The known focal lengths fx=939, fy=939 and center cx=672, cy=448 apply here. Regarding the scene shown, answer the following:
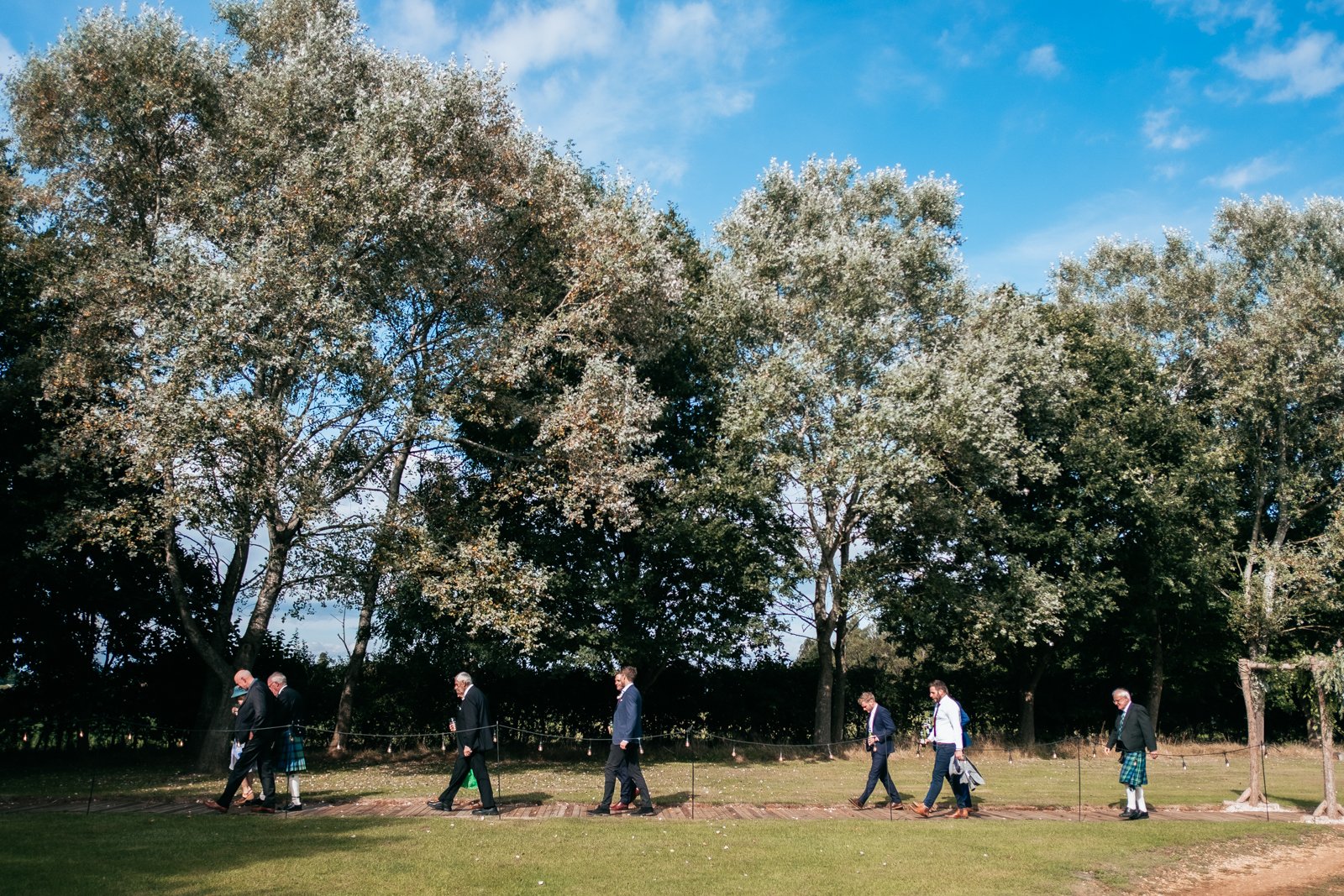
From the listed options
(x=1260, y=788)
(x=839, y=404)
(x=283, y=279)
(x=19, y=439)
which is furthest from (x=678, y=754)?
(x=19, y=439)

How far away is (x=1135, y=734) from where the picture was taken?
14922 mm

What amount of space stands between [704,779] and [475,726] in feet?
26.4

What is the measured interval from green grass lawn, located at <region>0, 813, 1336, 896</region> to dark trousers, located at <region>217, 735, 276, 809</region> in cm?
49

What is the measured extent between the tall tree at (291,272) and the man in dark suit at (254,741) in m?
5.90

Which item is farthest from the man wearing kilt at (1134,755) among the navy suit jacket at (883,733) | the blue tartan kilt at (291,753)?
the blue tartan kilt at (291,753)

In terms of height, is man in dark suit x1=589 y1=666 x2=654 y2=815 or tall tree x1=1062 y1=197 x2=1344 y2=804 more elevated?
tall tree x1=1062 y1=197 x2=1344 y2=804

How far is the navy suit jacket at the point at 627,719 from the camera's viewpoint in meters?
13.4

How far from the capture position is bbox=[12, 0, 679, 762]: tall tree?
18.7 m

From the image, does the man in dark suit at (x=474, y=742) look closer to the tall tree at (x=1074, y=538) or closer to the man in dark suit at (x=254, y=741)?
A: the man in dark suit at (x=254, y=741)

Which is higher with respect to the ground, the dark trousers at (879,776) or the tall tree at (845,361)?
the tall tree at (845,361)

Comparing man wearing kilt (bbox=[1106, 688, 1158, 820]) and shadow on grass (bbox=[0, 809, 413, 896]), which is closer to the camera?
shadow on grass (bbox=[0, 809, 413, 896])

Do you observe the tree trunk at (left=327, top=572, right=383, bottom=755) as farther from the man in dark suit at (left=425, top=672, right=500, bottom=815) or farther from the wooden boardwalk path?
the man in dark suit at (left=425, top=672, right=500, bottom=815)

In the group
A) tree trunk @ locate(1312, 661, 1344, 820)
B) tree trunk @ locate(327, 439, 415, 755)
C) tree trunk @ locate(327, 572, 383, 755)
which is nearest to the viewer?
tree trunk @ locate(1312, 661, 1344, 820)

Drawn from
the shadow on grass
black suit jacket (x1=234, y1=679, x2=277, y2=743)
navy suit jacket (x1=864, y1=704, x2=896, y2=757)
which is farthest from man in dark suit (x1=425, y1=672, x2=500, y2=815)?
navy suit jacket (x1=864, y1=704, x2=896, y2=757)
